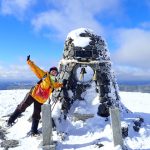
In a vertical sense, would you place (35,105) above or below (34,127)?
above

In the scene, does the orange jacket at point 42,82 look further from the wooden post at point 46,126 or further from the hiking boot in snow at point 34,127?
the wooden post at point 46,126

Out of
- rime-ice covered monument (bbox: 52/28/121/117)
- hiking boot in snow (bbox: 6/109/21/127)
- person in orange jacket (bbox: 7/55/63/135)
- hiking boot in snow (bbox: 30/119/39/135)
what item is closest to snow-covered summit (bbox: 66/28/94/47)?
rime-ice covered monument (bbox: 52/28/121/117)

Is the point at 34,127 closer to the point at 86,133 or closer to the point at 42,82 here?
the point at 42,82

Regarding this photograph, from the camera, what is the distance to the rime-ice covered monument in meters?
13.5

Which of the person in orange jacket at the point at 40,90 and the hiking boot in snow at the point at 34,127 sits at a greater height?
the person in orange jacket at the point at 40,90

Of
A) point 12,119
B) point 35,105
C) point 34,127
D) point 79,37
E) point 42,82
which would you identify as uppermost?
point 79,37

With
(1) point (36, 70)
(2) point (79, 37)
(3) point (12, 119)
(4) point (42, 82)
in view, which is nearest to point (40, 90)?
(4) point (42, 82)

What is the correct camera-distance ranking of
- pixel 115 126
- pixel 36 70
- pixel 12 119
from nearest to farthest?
pixel 115 126, pixel 36 70, pixel 12 119

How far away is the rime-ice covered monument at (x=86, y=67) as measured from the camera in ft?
44.4

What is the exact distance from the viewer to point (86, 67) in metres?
14.8

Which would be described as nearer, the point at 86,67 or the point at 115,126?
the point at 115,126

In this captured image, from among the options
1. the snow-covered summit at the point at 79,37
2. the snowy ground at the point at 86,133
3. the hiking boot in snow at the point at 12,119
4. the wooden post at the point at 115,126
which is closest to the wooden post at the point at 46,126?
the snowy ground at the point at 86,133

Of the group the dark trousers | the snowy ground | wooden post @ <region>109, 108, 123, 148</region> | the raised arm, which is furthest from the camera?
the raised arm

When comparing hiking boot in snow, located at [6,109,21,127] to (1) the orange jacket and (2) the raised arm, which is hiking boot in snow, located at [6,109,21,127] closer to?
(1) the orange jacket
